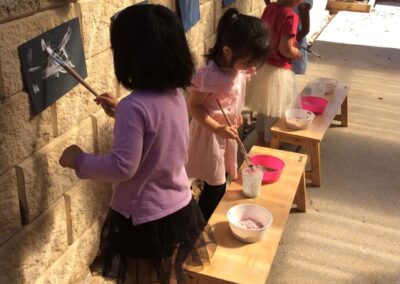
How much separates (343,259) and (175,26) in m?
1.57

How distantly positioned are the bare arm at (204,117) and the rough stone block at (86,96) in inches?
13.7

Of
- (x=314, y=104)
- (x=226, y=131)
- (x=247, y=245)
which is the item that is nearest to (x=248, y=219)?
(x=247, y=245)

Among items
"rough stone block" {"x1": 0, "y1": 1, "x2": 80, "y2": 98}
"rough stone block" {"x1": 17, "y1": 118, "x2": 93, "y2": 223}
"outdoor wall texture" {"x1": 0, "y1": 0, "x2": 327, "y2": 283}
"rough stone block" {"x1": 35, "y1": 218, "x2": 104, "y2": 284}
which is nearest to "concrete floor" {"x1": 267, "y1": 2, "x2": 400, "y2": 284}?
"rough stone block" {"x1": 35, "y1": 218, "x2": 104, "y2": 284}

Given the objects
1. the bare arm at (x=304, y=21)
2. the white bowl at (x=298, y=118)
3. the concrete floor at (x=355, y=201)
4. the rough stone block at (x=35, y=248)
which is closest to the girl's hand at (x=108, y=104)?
the rough stone block at (x=35, y=248)

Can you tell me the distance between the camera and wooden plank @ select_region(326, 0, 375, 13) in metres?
7.59

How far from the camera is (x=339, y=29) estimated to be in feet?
21.7

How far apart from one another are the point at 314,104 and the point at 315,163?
452 millimetres

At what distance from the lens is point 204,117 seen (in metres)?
2.09

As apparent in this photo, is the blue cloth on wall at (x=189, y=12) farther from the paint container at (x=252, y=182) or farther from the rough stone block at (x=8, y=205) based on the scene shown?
the rough stone block at (x=8, y=205)

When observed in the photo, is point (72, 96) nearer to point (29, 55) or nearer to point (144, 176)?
point (29, 55)

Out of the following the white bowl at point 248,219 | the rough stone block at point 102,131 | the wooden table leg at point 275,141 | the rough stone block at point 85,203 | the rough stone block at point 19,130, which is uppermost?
the rough stone block at point 19,130

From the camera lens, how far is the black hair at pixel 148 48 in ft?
4.25

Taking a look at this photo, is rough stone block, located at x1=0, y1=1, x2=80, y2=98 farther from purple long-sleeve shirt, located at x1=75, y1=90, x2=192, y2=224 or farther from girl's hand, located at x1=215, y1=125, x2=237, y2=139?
girl's hand, located at x1=215, y1=125, x2=237, y2=139

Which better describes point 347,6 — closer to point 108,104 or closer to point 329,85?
point 329,85
